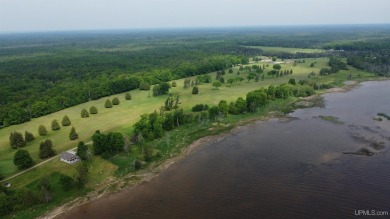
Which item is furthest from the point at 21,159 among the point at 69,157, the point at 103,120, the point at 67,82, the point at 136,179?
the point at 67,82

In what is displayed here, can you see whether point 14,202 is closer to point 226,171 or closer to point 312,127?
point 226,171

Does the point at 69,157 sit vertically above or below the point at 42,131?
below

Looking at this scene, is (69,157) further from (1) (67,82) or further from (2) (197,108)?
(1) (67,82)

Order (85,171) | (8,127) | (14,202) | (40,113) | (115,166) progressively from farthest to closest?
(40,113) → (8,127) → (115,166) → (85,171) → (14,202)

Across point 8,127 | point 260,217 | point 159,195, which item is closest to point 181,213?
point 159,195

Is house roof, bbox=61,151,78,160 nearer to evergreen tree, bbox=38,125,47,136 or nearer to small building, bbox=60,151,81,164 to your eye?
small building, bbox=60,151,81,164

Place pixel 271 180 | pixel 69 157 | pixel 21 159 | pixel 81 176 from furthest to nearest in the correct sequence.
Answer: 1. pixel 69 157
2. pixel 21 159
3. pixel 271 180
4. pixel 81 176

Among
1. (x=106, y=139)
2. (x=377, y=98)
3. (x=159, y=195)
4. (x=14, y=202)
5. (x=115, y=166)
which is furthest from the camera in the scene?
(x=377, y=98)
